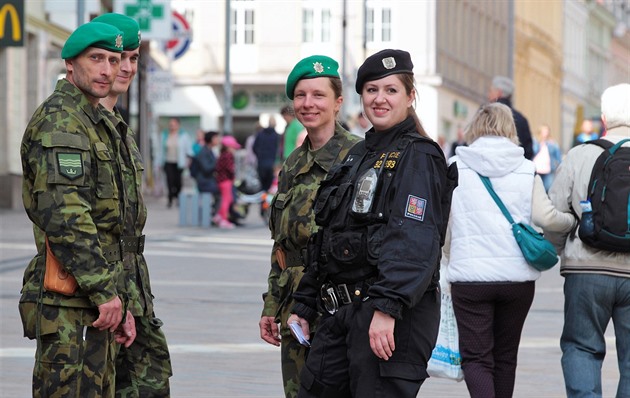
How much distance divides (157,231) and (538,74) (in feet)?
202

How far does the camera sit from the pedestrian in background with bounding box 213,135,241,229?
84.8 ft

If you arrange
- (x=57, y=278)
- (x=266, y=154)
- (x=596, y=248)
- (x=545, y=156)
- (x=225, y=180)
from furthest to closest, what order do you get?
(x=545, y=156) < (x=266, y=154) < (x=225, y=180) < (x=596, y=248) < (x=57, y=278)

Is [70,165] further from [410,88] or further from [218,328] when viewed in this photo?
[218,328]

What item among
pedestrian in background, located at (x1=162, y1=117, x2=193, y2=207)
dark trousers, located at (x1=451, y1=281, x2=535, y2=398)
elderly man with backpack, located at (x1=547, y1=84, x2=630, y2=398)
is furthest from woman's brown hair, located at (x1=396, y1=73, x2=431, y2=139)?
pedestrian in background, located at (x1=162, y1=117, x2=193, y2=207)

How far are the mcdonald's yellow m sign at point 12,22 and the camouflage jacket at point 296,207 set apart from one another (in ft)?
33.0

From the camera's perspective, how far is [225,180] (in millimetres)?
25875

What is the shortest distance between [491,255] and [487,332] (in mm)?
417

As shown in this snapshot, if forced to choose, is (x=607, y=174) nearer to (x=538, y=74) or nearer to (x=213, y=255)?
(x=213, y=255)

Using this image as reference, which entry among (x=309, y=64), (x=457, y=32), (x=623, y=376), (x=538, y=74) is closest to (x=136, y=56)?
(x=309, y=64)

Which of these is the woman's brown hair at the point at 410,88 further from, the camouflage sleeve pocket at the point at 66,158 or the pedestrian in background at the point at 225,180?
the pedestrian in background at the point at 225,180

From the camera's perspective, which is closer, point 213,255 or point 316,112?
point 316,112

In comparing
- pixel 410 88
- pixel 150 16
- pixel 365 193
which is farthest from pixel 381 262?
pixel 150 16

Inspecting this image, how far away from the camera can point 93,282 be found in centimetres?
578

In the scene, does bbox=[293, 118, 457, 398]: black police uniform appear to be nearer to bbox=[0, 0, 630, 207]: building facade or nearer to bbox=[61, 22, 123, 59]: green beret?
bbox=[61, 22, 123, 59]: green beret
